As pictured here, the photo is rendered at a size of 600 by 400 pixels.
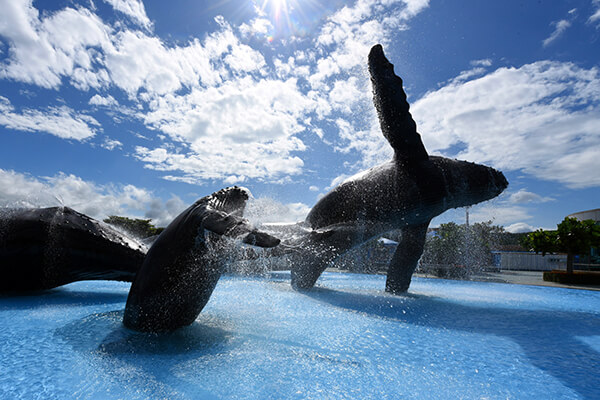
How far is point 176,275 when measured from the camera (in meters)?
5.00

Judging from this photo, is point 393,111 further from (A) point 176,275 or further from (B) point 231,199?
(A) point 176,275

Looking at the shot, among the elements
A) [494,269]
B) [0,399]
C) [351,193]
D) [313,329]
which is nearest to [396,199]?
[351,193]

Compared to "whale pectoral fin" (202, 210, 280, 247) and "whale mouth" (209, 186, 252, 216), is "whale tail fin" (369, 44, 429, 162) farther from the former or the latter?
"whale pectoral fin" (202, 210, 280, 247)

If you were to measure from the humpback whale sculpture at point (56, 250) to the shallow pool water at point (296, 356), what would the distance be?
1733 mm

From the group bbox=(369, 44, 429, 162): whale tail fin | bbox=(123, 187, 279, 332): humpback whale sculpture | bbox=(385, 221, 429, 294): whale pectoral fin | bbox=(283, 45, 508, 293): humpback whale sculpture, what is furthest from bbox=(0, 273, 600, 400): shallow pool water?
bbox=(369, 44, 429, 162): whale tail fin

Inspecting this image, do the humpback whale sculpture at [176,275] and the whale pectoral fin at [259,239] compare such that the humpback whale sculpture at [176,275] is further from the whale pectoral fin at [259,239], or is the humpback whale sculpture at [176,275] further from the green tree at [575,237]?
the green tree at [575,237]

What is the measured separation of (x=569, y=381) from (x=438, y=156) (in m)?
7.00

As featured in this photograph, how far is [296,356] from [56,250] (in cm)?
767

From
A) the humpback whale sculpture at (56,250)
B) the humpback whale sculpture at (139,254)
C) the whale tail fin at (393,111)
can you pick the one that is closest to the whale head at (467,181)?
the whale tail fin at (393,111)

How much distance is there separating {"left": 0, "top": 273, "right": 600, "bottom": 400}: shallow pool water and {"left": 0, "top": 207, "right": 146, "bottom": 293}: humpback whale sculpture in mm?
1733

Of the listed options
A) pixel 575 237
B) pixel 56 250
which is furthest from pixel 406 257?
pixel 575 237

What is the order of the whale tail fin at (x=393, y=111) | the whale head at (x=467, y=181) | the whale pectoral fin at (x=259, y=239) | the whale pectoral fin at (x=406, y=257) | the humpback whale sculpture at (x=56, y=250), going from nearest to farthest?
the whale pectoral fin at (x=259, y=239) → the whale tail fin at (x=393, y=111) → the humpback whale sculpture at (x=56, y=250) → the whale head at (x=467, y=181) → the whale pectoral fin at (x=406, y=257)

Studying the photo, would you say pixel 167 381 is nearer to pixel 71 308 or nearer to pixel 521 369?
pixel 521 369

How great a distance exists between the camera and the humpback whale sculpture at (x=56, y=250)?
8.84m
